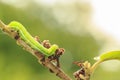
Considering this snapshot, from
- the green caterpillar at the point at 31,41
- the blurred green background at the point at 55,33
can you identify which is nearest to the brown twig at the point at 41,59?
the green caterpillar at the point at 31,41

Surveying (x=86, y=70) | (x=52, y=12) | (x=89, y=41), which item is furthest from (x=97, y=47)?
(x=86, y=70)

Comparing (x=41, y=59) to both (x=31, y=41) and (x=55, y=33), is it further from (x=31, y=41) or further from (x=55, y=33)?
(x=55, y=33)

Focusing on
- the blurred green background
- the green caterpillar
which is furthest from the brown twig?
the blurred green background

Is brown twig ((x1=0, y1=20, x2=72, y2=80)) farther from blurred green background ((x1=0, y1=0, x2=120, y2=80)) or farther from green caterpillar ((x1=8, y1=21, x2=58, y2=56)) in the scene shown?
blurred green background ((x1=0, y1=0, x2=120, y2=80))

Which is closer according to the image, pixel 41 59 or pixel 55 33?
pixel 41 59

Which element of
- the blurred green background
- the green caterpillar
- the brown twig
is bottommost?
the brown twig

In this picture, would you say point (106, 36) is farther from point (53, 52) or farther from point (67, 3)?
point (53, 52)

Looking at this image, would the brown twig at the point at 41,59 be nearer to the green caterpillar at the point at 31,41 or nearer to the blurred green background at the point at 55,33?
the green caterpillar at the point at 31,41

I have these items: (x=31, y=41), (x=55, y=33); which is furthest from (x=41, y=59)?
(x=55, y=33)

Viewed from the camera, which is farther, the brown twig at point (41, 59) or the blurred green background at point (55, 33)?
the blurred green background at point (55, 33)
